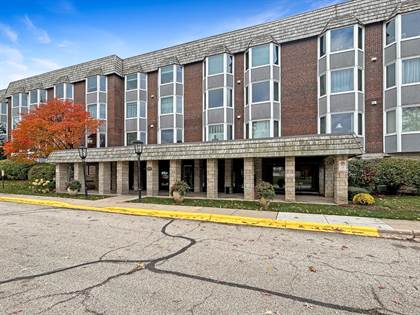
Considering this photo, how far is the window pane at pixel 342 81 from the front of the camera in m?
17.6

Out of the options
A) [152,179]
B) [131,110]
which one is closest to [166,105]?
[131,110]

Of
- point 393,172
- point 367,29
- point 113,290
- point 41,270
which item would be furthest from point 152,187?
Answer: point 367,29

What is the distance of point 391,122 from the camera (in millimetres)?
16812

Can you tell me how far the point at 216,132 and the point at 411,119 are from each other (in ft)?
46.7

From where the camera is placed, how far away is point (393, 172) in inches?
533

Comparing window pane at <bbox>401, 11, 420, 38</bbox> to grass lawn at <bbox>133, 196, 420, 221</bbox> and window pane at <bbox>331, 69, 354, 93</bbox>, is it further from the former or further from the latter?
grass lawn at <bbox>133, 196, 420, 221</bbox>

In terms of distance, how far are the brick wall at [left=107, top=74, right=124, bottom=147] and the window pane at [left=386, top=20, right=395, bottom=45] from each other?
24.9 m

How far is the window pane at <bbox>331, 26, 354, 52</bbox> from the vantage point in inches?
697

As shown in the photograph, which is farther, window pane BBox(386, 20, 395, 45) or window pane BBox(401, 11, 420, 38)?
window pane BBox(386, 20, 395, 45)

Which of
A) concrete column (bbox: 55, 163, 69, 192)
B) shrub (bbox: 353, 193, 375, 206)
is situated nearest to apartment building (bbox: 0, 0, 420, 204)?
concrete column (bbox: 55, 163, 69, 192)

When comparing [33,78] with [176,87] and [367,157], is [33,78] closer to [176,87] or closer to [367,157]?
[176,87]

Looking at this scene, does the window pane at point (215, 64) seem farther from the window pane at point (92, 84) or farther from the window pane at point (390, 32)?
the window pane at point (92, 84)

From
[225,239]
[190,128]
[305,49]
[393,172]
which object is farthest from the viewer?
[190,128]

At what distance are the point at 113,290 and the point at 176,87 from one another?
2288cm
